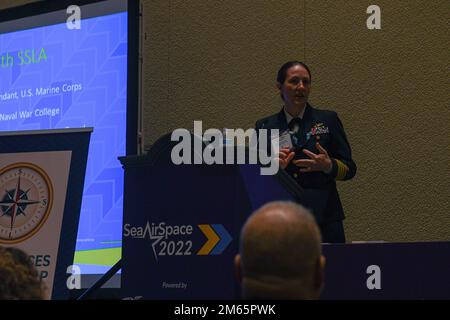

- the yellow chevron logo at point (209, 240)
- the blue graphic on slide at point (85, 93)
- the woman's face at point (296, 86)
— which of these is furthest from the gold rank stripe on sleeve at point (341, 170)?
the blue graphic on slide at point (85, 93)

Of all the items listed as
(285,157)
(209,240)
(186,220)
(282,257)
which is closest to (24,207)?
(186,220)

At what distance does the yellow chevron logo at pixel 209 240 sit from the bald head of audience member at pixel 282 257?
1.55 metres

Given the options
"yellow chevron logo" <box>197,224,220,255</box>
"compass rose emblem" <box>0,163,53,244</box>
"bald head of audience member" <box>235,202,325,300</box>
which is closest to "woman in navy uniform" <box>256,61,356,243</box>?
"yellow chevron logo" <box>197,224,220,255</box>

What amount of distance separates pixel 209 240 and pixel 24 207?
2.86 feet

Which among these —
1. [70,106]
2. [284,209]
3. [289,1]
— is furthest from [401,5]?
[284,209]

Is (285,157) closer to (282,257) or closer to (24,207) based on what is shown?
(24,207)

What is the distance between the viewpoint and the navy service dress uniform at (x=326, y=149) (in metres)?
3.34

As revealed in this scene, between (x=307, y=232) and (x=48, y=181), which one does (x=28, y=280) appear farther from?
(x=48, y=181)

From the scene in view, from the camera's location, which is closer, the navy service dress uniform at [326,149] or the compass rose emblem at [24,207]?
the compass rose emblem at [24,207]

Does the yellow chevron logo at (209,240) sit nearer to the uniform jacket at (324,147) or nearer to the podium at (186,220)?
the podium at (186,220)

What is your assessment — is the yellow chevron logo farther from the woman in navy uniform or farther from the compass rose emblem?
the compass rose emblem

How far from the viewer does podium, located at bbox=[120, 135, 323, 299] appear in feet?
9.12

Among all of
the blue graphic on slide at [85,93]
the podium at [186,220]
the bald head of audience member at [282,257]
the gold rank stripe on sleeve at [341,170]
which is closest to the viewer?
the bald head of audience member at [282,257]

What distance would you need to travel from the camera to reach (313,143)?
3.39 m
